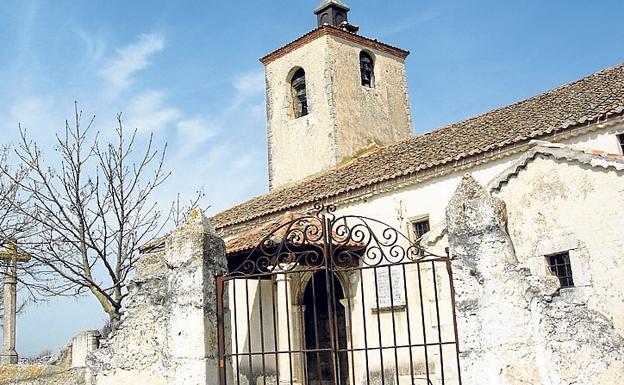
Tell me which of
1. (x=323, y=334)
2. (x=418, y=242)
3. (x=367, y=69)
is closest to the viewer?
(x=418, y=242)

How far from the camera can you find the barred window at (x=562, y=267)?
1132cm

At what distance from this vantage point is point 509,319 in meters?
5.86

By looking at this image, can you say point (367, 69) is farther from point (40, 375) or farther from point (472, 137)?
point (40, 375)

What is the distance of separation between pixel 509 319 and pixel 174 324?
3549mm

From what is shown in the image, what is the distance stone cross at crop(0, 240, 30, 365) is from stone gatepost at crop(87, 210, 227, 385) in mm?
8554

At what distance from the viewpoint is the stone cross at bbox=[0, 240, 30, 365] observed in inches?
616

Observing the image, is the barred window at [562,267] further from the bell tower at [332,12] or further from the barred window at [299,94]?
the bell tower at [332,12]

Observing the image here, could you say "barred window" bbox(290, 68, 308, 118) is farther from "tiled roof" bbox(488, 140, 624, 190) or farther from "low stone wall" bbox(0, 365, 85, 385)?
"low stone wall" bbox(0, 365, 85, 385)

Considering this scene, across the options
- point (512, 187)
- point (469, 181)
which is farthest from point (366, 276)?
point (469, 181)

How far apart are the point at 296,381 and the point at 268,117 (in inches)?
468

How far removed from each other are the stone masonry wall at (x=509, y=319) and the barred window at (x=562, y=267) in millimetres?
5730

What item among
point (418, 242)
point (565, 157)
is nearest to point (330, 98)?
point (565, 157)

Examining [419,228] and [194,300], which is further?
[419,228]

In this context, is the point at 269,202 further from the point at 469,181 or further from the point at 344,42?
the point at 469,181
